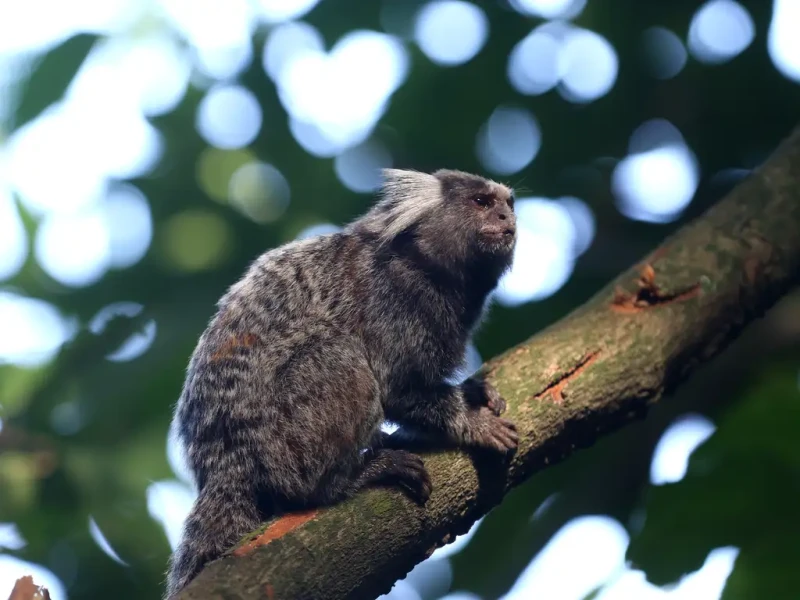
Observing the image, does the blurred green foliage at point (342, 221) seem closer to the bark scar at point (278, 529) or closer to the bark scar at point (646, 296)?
the bark scar at point (646, 296)

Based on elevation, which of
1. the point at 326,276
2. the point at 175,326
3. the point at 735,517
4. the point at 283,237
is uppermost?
the point at 326,276

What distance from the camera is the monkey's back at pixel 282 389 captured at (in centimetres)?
355

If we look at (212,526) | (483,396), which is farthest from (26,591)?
(483,396)

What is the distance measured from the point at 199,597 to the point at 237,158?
444 cm

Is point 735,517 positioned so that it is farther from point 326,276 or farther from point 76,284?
point 76,284

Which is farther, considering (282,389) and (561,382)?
(561,382)

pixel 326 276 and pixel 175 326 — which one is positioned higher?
pixel 326 276

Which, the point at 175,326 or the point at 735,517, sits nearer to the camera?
the point at 735,517

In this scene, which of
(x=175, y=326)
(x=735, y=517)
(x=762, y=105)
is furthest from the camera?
(x=762, y=105)

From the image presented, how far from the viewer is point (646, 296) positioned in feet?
14.3

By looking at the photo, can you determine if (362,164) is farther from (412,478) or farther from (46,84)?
(412,478)

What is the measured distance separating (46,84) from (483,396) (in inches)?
148

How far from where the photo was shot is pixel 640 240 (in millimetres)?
6035

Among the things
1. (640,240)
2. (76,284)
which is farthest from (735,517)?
(76,284)
